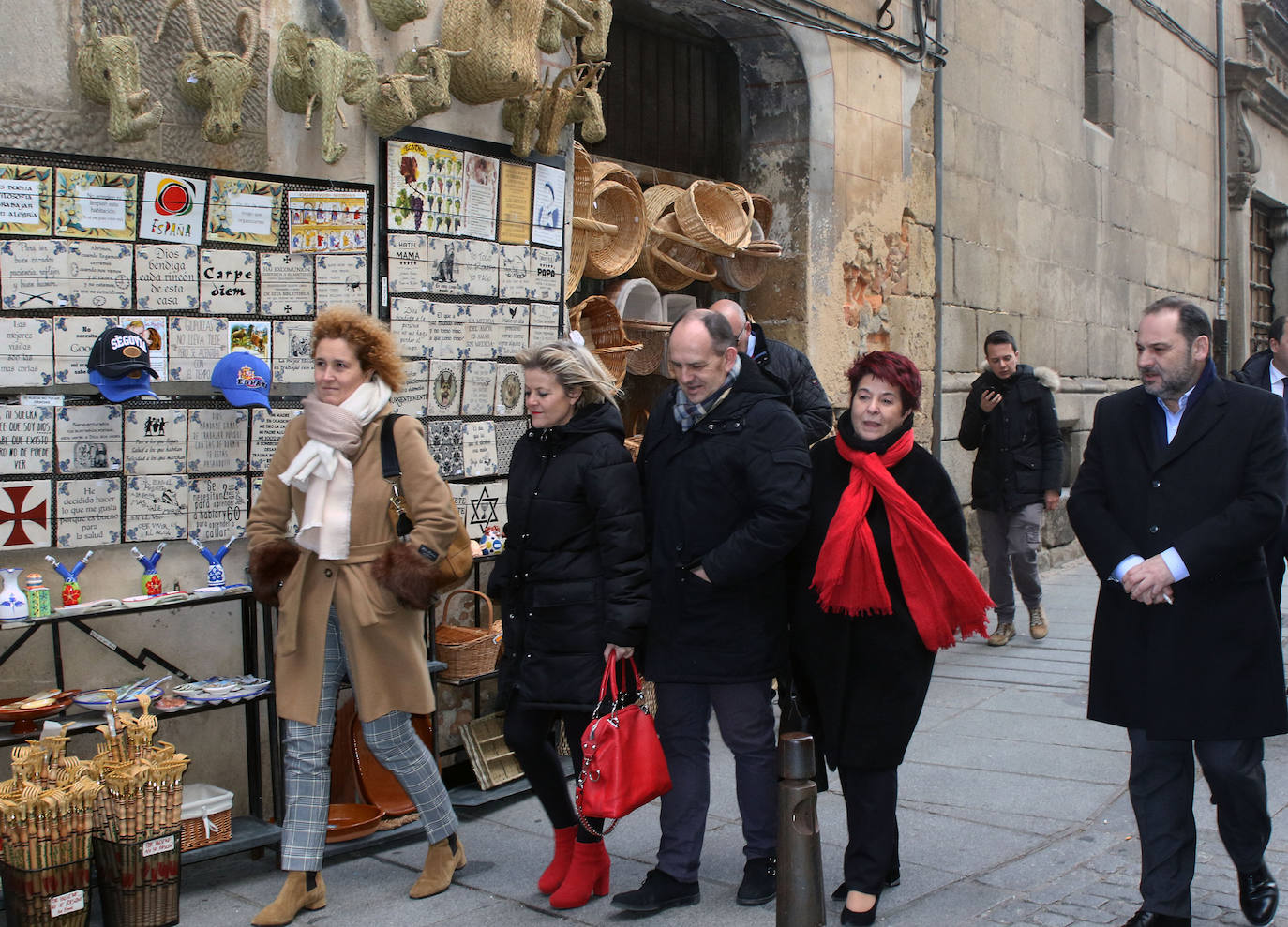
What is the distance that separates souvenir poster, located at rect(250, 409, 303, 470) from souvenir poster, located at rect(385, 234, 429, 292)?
694 mm

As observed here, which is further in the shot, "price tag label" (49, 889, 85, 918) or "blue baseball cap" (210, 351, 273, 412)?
"blue baseball cap" (210, 351, 273, 412)

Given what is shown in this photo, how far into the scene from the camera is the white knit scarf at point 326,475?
3.93m

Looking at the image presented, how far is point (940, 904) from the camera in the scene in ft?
12.8

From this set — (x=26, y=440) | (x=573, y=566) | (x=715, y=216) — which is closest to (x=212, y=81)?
(x=26, y=440)

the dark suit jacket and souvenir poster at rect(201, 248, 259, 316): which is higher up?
souvenir poster at rect(201, 248, 259, 316)

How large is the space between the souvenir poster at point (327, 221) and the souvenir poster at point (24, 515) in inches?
49.6

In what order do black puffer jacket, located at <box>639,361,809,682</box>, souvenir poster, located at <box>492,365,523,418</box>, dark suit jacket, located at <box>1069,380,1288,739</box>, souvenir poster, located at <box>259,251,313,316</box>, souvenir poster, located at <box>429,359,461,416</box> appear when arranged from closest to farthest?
dark suit jacket, located at <box>1069,380,1288,739</box> < black puffer jacket, located at <box>639,361,809,682</box> < souvenir poster, located at <box>259,251,313,316</box> < souvenir poster, located at <box>429,359,461,416</box> < souvenir poster, located at <box>492,365,523,418</box>

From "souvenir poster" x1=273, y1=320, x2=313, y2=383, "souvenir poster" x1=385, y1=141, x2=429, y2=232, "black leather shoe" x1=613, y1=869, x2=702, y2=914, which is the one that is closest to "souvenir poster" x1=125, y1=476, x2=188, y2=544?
"souvenir poster" x1=273, y1=320, x2=313, y2=383

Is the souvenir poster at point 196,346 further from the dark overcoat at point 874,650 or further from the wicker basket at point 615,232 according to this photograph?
the dark overcoat at point 874,650

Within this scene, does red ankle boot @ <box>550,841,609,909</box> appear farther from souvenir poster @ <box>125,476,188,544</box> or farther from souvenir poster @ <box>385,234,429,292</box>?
souvenir poster @ <box>385,234,429,292</box>

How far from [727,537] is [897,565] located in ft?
1.62

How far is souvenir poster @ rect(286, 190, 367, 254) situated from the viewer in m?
4.88

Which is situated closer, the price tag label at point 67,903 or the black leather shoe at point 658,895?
the price tag label at point 67,903

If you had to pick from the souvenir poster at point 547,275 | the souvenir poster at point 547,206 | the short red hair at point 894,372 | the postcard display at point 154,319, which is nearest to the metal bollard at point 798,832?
the short red hair at point 894,372
